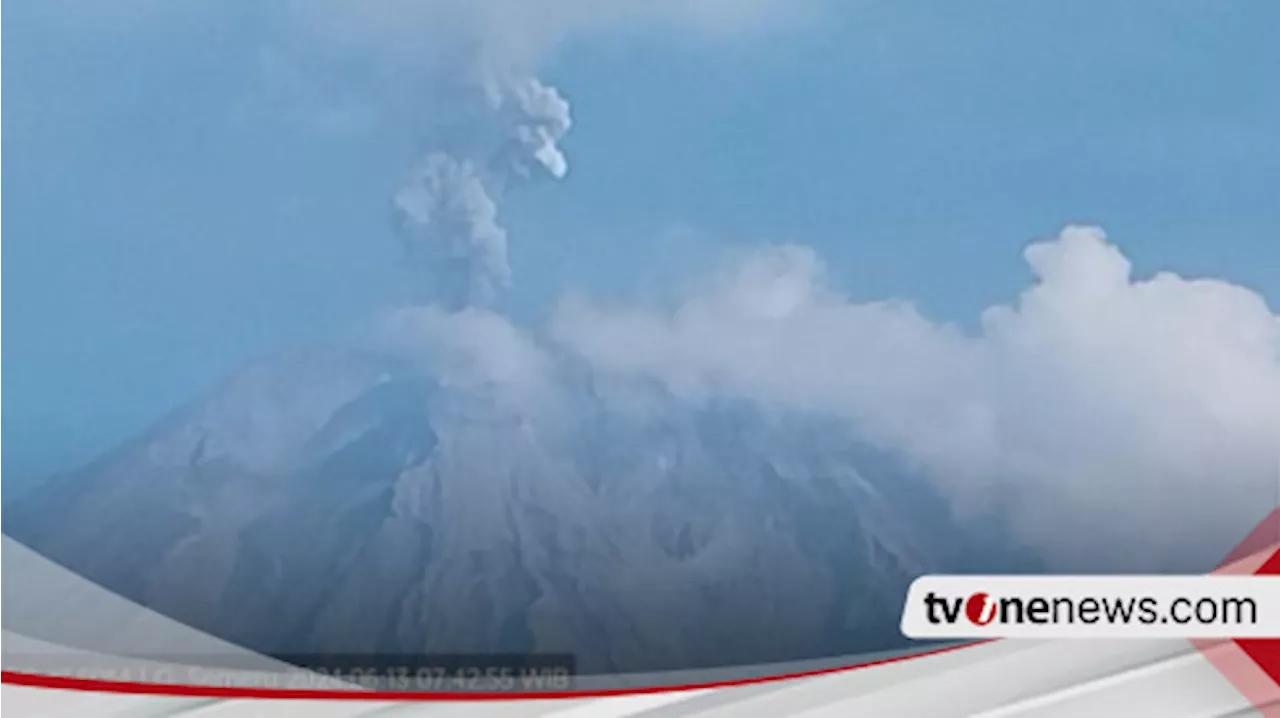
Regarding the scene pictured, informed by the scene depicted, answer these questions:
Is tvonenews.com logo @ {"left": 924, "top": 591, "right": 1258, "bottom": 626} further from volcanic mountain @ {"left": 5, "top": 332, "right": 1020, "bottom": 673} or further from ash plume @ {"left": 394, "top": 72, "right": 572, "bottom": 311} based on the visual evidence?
ash plume @ {"left": 394, "top": 72, "right": 572, "bottom": 311}

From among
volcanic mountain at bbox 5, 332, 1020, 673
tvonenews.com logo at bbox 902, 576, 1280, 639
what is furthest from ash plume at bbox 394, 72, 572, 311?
tvonenews.com logo at bbox 902, 576, 1280, 639

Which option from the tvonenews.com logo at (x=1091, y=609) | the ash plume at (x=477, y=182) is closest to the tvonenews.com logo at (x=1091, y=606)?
the tvonenews.com logo at (x=1091, y=609)

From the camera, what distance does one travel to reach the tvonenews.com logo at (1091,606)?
1573 millimetres

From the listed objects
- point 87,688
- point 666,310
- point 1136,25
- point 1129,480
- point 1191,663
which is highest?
point 1136,25

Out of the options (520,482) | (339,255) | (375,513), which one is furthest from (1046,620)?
(339,255)

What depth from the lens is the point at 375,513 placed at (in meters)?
1.65

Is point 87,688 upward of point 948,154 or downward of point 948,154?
downward

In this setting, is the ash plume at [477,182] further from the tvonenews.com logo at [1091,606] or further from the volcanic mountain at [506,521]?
the tvonenews.com logo at [1091,606]

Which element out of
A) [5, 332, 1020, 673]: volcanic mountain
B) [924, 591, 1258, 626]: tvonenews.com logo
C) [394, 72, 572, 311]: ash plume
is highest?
[394, 72, 572, 311]: ash plume

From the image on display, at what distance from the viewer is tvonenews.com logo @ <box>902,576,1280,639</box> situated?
5.16 ft

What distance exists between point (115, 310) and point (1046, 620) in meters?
1.41

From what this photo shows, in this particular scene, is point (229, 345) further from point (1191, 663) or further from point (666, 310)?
point (1191, 663)

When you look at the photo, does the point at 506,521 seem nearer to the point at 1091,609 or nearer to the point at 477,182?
the point at 477,182

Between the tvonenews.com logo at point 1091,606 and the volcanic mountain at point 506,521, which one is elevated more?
the volcanic mountain at point 506,521
